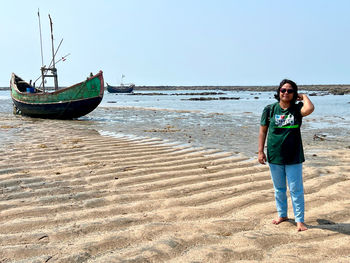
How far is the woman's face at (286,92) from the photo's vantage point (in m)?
3.46

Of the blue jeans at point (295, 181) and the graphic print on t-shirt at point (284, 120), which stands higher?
the graphic print on t-shirt at point (284, 120)

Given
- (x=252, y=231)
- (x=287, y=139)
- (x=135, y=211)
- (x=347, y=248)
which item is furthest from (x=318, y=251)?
(x=135, y=211)

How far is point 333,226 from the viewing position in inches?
139

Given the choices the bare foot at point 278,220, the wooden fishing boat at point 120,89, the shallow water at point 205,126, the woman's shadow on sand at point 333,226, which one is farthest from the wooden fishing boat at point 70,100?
the wooden fishing boat at point 120,89

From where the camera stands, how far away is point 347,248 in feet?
10.0

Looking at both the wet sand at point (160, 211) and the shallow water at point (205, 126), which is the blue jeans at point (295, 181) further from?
the shallow water at point (205, 126)

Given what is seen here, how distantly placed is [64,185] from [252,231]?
2.82m

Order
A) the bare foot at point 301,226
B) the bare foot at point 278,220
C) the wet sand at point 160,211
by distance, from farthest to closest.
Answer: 1. the bare foot at point 278,220
2. the bare foot at point 301,226
3. the wet sand at point 160,211

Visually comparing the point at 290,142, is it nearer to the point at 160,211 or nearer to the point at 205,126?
the point at 160,211

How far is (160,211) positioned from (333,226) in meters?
1.86

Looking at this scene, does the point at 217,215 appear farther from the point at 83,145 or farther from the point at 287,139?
the point at 83,145

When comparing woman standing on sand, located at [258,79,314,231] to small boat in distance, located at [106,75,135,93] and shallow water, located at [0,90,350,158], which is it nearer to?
shallow water, located at [0,90,350,158]

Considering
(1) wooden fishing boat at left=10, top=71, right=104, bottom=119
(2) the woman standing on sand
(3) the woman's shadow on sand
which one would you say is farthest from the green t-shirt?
(1) wooden fishing boat at left=10, top=71, right=104, bottom=119

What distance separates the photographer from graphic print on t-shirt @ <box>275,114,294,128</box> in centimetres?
347
